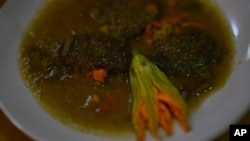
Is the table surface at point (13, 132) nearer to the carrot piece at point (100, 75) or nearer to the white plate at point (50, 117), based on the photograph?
the white plate at point (50, 117)

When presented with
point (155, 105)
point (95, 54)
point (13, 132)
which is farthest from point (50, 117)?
point (155, 105)

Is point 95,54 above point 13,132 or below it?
above

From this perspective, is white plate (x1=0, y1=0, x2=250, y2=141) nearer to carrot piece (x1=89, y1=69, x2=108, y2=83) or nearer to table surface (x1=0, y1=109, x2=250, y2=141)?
table surface (x1=0, y1=109, x2=250, y2=141)

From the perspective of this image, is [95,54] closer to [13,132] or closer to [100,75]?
[100,75]

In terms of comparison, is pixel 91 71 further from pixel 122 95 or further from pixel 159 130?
pixel 159 130

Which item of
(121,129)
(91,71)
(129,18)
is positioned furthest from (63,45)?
(121,129)

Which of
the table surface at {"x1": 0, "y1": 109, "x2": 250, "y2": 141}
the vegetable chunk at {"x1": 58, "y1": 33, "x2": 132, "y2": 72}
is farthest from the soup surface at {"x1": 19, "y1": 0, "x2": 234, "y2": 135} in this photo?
the table surface at {"x1": 0, "y1": 109, "x2": 250, "y2": 141}
